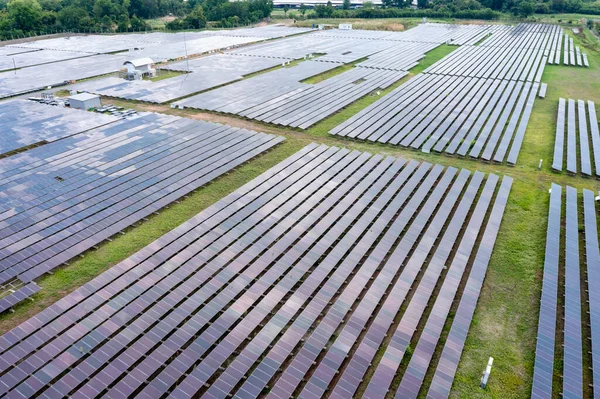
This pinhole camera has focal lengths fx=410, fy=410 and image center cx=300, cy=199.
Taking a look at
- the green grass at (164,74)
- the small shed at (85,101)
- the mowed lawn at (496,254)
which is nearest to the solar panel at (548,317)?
the mowed lawn at (496,254)

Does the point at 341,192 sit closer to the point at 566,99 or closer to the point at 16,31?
the point at 566,99

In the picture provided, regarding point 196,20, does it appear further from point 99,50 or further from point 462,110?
point 462,110

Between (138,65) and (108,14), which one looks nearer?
(138,65)

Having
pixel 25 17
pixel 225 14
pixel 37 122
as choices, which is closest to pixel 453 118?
pixel 37 122

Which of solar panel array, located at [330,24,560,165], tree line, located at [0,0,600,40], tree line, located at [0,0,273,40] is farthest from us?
tree line, located at [0,0,600,40]

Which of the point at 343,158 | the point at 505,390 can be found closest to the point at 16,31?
the point at 343,158

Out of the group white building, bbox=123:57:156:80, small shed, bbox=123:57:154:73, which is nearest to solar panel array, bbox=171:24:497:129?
white building, bbox=123:57:156:80

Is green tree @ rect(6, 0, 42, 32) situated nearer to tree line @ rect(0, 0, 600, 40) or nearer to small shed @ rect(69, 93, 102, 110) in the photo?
tree line @ rect(0, 0, 600, 40)

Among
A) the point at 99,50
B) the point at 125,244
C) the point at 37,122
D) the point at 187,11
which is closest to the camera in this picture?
the point at 125,244
